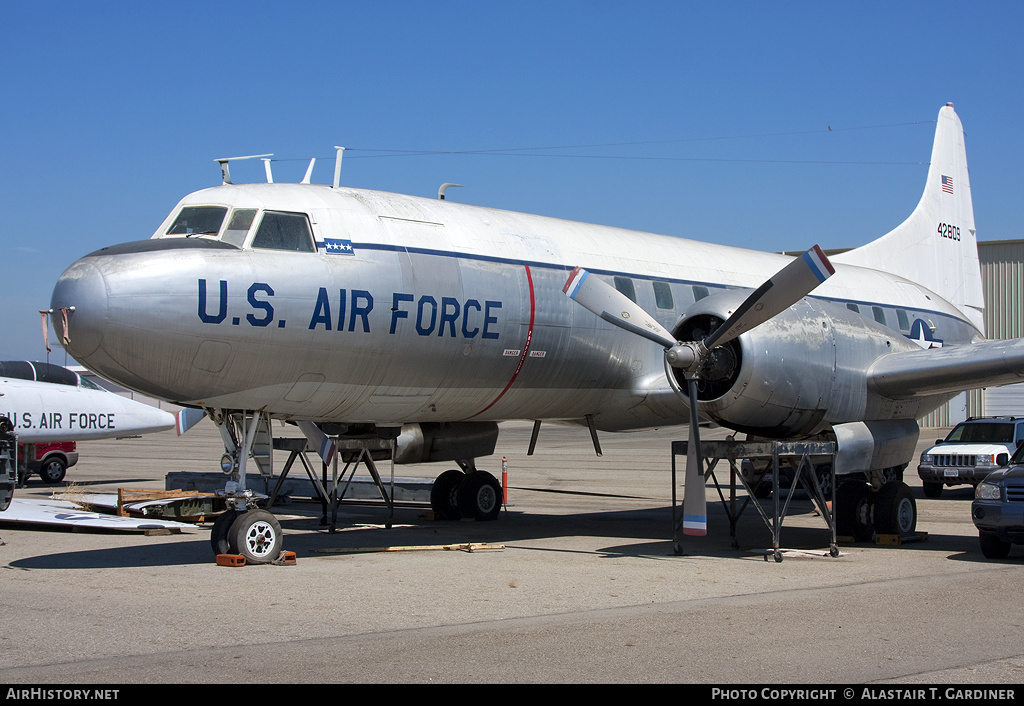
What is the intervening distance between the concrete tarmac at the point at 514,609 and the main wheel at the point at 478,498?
41.6 inches

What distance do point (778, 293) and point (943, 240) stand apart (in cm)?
1203

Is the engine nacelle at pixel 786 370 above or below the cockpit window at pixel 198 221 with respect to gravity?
below

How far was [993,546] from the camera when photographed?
12117mm

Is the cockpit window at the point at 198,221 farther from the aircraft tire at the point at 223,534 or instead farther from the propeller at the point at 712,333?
the propeller at the point at 712,333

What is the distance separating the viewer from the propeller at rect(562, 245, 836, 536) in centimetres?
1213

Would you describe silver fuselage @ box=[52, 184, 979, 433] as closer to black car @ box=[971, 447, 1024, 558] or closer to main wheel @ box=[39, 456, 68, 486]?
black car @ box=[971, 447, 1024, 558]

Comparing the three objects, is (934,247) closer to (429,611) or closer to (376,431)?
(376,431)

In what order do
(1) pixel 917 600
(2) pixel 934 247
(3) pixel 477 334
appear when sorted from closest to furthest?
(1) pixel 917 600 < (3) pixel 477 334 < (2) pixel 934 247

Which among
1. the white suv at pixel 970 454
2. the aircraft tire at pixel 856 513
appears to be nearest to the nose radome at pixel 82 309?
the aircraft tire at pixel 856 513

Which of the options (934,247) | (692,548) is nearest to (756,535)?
(692,548)

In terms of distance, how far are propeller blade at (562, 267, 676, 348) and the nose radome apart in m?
5.62

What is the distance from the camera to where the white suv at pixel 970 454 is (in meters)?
22.6
